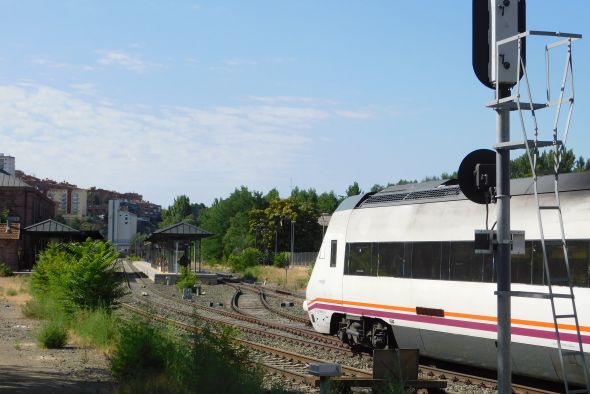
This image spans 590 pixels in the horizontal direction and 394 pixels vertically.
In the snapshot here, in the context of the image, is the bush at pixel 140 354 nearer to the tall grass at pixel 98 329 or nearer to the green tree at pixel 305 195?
the tall grass at pixel 98 329

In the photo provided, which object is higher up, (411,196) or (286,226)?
(286,226)

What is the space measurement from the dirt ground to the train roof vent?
6338 mm

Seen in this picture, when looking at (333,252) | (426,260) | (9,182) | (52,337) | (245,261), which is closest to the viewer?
(426,260)

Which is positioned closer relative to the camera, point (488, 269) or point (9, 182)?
point (488, 269)

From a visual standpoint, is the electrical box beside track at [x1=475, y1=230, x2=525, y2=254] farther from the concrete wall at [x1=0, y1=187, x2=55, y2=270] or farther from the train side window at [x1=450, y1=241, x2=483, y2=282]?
the concrete wall at [x1=0, y1=187, x2=55, y2=270]

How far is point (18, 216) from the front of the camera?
69.6 m

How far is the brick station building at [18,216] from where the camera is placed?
191 feet

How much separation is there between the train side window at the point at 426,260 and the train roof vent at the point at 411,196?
91 cm

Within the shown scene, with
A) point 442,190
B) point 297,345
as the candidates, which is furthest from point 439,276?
point 297,345

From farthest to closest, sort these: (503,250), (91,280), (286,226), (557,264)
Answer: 1. (286,226)
2. (91,280)
3. (557,264)
4. (503,250)

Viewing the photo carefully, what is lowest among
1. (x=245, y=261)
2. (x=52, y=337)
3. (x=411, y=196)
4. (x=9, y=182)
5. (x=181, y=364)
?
(x=52, y=337)

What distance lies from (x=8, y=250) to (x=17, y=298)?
2601 centimetres

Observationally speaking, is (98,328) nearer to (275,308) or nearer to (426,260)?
(426,260)

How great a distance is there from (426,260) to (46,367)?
7239mm
